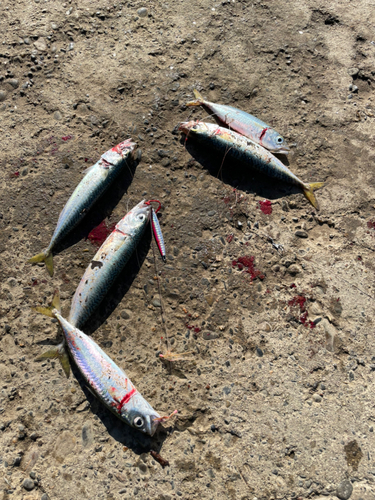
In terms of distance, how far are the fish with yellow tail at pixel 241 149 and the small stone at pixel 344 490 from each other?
9.99 feet

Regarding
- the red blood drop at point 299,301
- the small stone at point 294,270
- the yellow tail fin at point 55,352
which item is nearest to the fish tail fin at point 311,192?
the small stone at point 294,270

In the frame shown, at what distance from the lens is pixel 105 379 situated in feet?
11.1

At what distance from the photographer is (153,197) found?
400 cm

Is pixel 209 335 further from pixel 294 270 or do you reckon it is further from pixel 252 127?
pixel 252 127

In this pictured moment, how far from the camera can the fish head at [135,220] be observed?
3691 millimetres

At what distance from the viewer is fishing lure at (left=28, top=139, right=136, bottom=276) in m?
3.75

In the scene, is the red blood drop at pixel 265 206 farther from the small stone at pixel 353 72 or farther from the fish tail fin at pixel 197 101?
the small stone at pixel 353 72

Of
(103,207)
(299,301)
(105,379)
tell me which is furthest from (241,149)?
(105,379)

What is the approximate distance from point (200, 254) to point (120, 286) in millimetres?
1005

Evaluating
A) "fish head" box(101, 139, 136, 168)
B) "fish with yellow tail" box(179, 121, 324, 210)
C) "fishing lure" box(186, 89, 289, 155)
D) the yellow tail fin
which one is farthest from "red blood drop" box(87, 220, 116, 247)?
"fishing lure" box(186, 89, 289, 155)

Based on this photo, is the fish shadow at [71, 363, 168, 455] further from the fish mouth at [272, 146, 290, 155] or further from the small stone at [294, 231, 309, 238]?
the fish mouth at [272, 146, 290, 155]

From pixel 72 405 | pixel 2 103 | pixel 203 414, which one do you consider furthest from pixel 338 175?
pixel 2 103

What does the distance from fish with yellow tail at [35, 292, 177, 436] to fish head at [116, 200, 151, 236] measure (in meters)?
1.19

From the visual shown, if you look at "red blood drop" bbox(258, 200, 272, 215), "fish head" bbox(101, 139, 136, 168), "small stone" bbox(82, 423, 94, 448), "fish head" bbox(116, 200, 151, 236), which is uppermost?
"fish head" bbox(101, 139, 136, 168)
